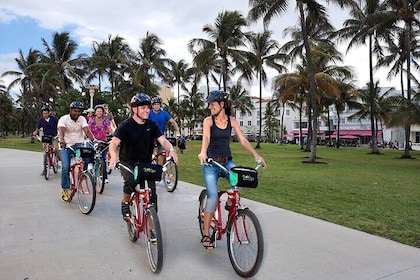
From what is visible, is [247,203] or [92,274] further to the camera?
[247,203]

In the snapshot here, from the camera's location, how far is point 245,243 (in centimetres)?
357

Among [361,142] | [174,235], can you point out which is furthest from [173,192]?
[361,142]

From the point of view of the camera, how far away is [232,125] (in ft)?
13.9

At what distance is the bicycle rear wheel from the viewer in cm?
770

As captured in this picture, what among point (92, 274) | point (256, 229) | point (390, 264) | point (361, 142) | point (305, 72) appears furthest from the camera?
point (361, 142)

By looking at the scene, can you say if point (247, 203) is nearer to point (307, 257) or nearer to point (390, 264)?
point (307, 257)

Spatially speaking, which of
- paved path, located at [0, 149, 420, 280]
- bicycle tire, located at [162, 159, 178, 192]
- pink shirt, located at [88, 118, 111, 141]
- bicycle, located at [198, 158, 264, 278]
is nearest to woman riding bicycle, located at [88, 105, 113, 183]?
pink shirt, located at [88, 118, 111, 141]

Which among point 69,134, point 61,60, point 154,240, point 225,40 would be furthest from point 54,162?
point 61,60

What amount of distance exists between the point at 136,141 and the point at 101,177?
389 cm

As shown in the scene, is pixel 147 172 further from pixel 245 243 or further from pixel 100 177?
pixel 100 177

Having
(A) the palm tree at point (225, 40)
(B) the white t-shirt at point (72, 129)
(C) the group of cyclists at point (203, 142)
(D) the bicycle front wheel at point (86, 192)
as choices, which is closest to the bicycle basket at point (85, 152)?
(D) the bicycle front wheel at point (86, 192)

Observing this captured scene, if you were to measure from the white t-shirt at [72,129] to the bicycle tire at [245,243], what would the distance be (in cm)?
409

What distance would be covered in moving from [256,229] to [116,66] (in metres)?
38.0

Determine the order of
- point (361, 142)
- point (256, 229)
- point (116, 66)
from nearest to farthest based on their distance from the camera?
point (256, 229)
point (116, 66)
point (361, 142)
